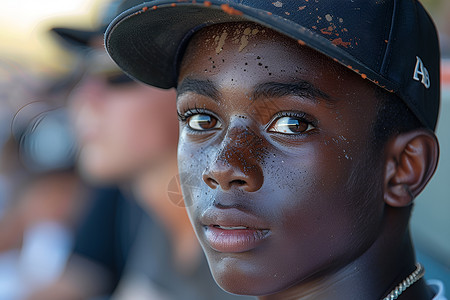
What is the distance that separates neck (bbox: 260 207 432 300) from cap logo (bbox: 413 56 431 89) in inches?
12.1

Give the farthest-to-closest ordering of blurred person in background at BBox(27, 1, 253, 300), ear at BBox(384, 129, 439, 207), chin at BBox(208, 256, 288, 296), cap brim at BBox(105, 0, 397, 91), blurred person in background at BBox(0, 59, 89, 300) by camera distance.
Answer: blurred person in background at BBox(0, 59, 89, 300)
blurred person in background at BBox(27, 1, 253, 300)
ear at BBox(384, 129, 439, 207)
chin at BBox(208, 256, 288, 296)
cap brim at BBox(105, 0, 397, 91)

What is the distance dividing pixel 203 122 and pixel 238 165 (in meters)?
0.21

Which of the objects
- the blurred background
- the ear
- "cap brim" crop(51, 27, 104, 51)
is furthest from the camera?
"cap brim" crop(51, 27, 104, 51)

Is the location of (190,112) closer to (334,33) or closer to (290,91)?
(290,91)

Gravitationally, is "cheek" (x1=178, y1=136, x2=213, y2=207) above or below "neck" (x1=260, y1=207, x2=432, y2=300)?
above

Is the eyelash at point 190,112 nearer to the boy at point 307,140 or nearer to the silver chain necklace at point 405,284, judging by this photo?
the boy at point 307,140

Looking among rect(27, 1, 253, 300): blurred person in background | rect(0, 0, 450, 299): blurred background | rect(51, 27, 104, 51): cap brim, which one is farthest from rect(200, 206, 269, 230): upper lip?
rect(51, 27, 104, 51): cap brim

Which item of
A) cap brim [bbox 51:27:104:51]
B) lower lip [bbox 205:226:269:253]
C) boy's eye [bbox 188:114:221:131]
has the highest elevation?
boy's eye [bbox 188:114:221:131]

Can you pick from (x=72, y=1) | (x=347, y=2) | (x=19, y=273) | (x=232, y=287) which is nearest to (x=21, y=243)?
(x=19, y=273)

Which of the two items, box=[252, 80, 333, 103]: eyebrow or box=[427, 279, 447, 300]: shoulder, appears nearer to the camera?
box=[252, 80, 333, 103]: eyebrow

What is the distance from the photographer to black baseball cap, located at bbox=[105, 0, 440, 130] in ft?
3.75

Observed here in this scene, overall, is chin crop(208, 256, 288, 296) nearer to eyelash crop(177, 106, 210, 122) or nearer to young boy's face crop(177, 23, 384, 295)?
young boy's face crop(177, 23, 384, 295)

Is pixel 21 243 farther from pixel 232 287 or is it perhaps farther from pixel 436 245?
pixel 232 287

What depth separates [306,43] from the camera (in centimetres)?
112
